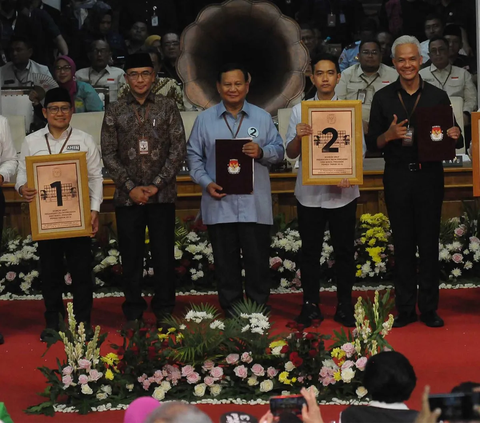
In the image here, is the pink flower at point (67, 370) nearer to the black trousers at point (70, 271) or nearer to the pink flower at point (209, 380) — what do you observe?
the pink flower at point (209, 380)

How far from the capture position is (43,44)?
10.3 meters

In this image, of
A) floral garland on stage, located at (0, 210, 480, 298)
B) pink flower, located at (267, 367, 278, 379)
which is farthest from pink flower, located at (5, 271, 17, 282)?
pink flower, located at (267, 367, 278, 379)

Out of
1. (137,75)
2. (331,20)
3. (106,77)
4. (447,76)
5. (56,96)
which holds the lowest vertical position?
(56,96)

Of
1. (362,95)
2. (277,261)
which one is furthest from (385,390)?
(362,95)

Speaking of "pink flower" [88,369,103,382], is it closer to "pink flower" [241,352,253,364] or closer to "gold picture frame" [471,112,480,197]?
"pink flower" [241,352,253,364]

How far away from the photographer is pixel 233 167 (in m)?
5.73

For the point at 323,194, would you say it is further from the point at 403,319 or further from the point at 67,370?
the point at 67,370

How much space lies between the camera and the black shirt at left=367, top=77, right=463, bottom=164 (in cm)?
580

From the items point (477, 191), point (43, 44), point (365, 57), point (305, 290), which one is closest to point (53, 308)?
point (305, 290)

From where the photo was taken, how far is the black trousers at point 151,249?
19.3 feet

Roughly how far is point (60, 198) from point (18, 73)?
4491 millimetres

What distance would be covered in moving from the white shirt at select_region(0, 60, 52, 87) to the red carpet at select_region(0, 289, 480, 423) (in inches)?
135

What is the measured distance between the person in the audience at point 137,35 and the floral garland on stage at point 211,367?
6022mm

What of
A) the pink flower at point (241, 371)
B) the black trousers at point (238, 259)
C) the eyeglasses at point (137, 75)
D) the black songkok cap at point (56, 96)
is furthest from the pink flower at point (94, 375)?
the eyeglasses at point (137, 75)
